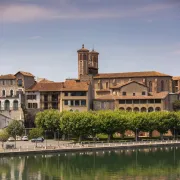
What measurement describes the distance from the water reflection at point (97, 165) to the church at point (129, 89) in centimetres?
2458

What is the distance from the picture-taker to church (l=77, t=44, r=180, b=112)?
9750cm

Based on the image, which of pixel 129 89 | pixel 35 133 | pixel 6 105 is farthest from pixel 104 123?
pixel 6 105

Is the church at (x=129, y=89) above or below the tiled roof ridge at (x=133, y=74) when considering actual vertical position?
below

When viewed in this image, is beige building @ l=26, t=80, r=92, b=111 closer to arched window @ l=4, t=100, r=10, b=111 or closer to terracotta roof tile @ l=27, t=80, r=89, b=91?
terracotta roof tile @ l=27, t=80, r=89, b=91

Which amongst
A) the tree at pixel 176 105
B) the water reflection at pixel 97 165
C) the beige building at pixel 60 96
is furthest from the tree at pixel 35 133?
the tree at pixel 176 105

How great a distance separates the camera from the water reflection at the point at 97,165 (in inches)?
2076

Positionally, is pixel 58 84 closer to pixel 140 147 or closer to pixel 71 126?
pixel 71 126

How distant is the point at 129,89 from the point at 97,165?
43755 mm

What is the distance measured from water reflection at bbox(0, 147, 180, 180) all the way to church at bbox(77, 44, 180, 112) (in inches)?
968

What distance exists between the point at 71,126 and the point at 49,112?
23.1 ft

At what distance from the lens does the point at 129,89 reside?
10238 cm

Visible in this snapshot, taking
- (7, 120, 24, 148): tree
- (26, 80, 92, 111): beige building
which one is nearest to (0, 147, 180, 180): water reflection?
(7, 120, 24, 148): tree

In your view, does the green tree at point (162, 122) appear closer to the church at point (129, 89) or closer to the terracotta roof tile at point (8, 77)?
the church at point (129, 89)

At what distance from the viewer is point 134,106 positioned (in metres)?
98.1
